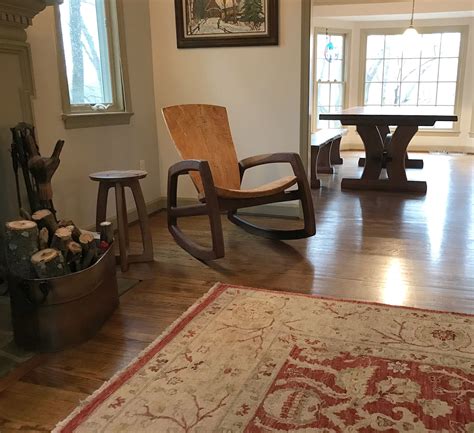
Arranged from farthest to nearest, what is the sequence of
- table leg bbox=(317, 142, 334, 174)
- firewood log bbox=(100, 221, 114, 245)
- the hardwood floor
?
1. table leg bbox=(317, 142, 334, 174)
2. firewood log bbox=(100, 221, 114, 245)
3. the hardwood floor

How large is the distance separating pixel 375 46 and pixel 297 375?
283 inches

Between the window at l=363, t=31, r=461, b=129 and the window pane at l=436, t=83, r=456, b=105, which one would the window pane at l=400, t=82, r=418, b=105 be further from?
the window pane at l=436, t=83, r=456, b=105

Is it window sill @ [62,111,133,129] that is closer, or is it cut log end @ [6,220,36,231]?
cut log end @ [6,220,36,231]

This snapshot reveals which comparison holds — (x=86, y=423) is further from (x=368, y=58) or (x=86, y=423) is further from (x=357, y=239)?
(x=368, y=58)

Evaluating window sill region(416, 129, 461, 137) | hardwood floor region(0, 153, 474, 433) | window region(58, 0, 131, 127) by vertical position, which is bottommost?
hardwood floor region(0, 153, 474, 433)

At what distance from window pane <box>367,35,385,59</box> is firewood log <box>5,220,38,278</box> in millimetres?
7075

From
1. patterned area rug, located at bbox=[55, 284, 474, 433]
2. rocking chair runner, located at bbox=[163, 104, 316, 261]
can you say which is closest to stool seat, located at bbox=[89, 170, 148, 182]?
rocking chair runner, located at bbox=[163, 104, 316, 261]

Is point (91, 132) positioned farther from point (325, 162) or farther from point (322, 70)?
point (322, 70)

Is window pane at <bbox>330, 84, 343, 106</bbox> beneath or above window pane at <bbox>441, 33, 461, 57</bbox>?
beneath

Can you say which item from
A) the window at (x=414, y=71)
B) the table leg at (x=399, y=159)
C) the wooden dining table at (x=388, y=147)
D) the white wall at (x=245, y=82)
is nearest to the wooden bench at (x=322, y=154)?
the wooden dining table at (x=388, y=147)

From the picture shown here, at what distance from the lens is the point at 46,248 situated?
190 centimetres

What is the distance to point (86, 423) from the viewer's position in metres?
1.38

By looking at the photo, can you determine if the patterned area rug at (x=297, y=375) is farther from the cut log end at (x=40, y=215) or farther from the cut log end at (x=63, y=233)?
the cut log end at (x=40, y=215)

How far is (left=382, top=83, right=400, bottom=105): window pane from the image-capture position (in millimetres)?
7785
